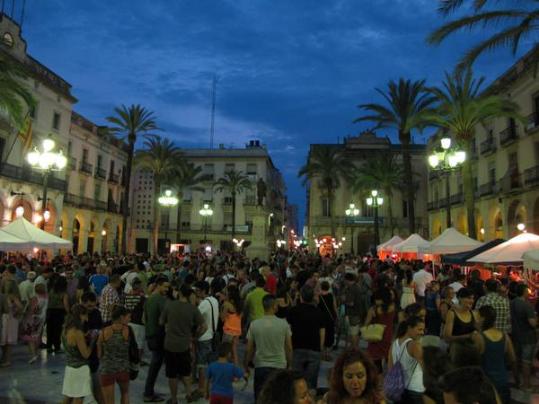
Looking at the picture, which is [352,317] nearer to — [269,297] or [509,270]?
[269,297]

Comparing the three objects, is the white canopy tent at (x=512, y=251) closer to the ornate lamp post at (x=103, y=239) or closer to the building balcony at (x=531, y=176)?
the building balcony at (x=531, y=176)

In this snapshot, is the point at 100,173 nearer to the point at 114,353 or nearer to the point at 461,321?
the point at 114,353

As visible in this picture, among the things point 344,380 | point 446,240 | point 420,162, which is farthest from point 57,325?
point 420,162

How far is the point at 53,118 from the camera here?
3706cm

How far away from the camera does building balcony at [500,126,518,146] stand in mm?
31312

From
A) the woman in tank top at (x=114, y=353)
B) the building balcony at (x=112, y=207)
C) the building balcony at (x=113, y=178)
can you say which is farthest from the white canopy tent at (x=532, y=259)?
the building balcony at (x=113, y=178)

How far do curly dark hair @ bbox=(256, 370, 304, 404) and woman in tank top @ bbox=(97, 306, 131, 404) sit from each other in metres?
3.57

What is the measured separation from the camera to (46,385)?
762cm

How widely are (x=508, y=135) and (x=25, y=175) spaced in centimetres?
3534

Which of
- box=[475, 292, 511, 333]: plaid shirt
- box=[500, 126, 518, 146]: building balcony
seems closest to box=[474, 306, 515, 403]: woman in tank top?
box=[475, 292, 511, 333]: plaid shirt

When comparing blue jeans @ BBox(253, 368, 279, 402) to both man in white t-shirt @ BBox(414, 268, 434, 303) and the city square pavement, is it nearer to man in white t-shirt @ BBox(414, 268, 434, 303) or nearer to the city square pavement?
the city square pavement

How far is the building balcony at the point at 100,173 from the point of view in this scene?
4806 cm

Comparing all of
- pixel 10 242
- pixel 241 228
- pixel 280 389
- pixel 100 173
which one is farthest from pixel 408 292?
pixel 241 228

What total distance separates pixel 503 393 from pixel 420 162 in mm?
56690
